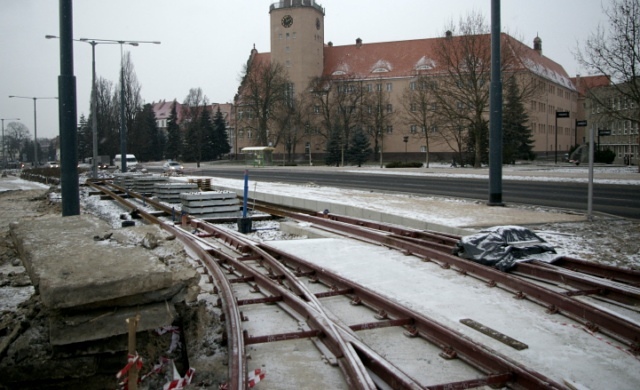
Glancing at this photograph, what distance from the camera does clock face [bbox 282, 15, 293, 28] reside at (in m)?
94.5

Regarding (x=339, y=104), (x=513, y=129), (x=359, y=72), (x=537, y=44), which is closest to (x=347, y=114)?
(x=339, y=104)

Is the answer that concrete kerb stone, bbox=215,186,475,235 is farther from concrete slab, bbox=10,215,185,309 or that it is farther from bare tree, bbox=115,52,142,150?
bare tree, bbox=115,52,142,150

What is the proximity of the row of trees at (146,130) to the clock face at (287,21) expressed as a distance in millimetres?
20194

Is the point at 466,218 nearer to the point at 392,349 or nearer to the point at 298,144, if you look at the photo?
the point at 392,349

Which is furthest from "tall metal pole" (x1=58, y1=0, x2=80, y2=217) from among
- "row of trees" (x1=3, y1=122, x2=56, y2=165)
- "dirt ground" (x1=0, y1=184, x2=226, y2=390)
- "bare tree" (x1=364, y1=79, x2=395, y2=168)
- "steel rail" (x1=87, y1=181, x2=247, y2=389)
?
"row of trees" (x1=3, y1=122, x2=56, y2=165)

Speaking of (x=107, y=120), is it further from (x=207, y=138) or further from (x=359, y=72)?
(x=359, y=72)

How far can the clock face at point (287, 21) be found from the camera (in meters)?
94.5

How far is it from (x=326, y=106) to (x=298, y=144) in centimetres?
1227

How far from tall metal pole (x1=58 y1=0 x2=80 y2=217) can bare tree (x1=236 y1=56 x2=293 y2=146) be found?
251 ft

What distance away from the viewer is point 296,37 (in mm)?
94875

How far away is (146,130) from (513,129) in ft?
224

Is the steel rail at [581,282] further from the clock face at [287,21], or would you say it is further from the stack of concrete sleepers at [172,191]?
the clock face at [287,21]

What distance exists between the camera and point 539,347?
5320 millimetres

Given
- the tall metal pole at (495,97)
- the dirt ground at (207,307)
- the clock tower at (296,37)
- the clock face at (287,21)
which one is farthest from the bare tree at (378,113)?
the dirt ground at (207,307)
